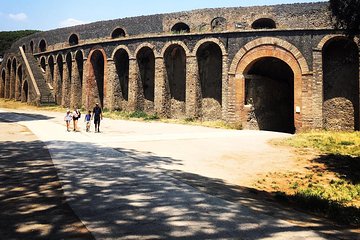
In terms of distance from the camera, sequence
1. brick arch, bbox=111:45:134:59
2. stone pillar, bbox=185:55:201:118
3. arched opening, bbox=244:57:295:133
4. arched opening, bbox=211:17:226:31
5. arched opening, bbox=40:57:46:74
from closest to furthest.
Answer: arched opening, bbox=244:57:295:133
stone pillar, bbox=185:55:201:118
arched opening, bbox=211:17:226:31
brick arch, bbox=111:45:134:59
arched opening, bbox=40:57:46:74

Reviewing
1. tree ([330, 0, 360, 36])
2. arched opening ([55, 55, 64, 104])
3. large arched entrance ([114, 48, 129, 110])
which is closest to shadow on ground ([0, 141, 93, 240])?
tree ([330, 0, 360, 36])

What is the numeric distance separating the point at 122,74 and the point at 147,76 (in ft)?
8.76

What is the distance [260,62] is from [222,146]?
10.1m

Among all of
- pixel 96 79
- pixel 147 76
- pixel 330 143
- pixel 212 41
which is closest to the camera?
pixel 330 143

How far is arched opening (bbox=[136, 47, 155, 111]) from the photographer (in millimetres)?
24031

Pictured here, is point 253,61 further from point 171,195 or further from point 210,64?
point 171,195

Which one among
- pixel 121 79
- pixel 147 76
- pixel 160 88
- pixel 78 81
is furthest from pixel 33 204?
pixel 78 81

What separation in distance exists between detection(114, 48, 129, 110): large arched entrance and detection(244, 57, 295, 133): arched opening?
11.0 m

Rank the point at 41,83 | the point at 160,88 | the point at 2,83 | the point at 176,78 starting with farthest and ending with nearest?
the point at 2,83
the point at 41,83
the point at 176,78
the point at 160,88

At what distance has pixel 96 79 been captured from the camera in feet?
88.6

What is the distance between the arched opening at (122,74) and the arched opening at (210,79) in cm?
743

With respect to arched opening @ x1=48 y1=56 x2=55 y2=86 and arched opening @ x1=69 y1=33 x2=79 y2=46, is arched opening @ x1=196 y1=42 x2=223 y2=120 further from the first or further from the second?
arched opening @ x1=48 y1=56 x2=55 y2=86

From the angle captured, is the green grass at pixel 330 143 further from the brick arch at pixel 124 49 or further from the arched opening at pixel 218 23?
the brick arch at pixel 124 49

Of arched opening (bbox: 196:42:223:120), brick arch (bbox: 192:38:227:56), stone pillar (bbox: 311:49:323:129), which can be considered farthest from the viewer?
arched opening (bbox: 196:42:223:120)
